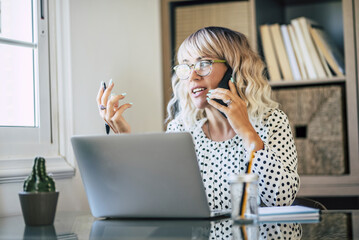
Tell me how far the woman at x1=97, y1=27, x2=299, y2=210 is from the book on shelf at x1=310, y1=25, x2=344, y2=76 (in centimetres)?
61

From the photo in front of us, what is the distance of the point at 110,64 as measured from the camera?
7.02ft

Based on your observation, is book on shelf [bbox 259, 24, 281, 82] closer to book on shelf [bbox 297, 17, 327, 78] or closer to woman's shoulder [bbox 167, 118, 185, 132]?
book on shelf [bbox 297, 17, 327, 78]

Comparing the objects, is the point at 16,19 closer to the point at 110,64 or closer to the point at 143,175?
the point at 110,64

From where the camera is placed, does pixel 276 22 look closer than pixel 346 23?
No

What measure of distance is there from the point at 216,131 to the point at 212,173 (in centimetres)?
21

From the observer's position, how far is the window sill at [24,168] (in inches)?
62.2

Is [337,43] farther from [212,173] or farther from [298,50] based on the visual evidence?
[212,173]

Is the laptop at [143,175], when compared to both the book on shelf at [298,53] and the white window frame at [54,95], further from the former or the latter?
the book on shelf at [298,53]

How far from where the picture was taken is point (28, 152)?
175 cm

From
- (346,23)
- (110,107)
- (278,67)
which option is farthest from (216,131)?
(346,23)

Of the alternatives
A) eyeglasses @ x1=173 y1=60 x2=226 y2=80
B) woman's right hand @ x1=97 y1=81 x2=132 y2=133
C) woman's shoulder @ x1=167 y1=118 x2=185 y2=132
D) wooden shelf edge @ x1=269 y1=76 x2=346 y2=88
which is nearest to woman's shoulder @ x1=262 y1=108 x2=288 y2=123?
eyeglasses @ x1=173 y1=60 x2=226 y2=80

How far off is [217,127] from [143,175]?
768mm

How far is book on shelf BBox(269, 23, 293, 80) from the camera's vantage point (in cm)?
241

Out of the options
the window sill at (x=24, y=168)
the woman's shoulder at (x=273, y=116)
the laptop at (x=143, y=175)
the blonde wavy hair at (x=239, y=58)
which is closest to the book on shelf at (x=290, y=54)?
the blonde wavy hair at (x=239, y=58)
